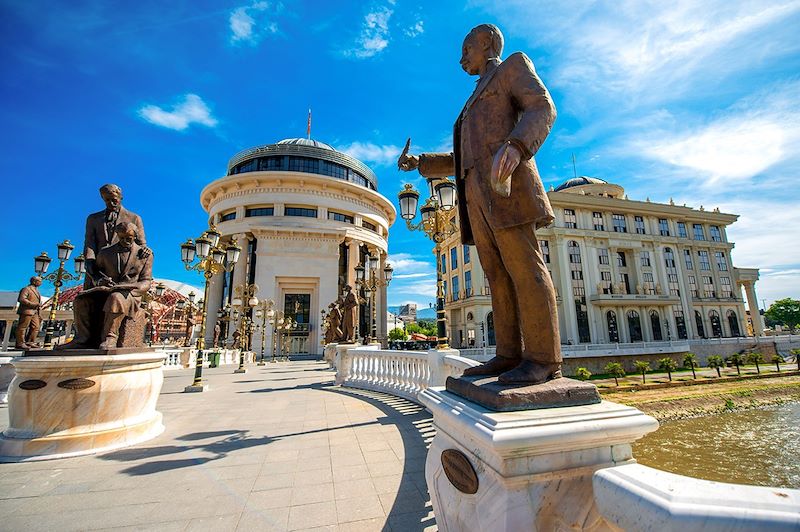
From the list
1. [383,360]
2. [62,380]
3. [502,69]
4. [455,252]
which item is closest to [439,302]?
[383,360]

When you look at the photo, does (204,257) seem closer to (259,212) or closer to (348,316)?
(348,316)

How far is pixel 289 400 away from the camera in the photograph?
764 cm

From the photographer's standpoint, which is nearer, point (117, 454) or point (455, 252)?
point (117, 454)

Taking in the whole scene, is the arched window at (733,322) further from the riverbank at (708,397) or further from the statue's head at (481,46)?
the statue's head at (481,46)

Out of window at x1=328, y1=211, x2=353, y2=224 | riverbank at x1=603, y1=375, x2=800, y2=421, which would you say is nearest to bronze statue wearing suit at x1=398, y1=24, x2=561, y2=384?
riverbank at x1=603, y1=375, x2=800, y2=421

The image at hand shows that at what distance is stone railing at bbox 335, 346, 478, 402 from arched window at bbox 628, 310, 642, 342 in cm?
3904

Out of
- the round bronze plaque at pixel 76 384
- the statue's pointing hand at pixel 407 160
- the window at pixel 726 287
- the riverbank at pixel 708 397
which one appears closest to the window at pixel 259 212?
the round bronze plaque at pixel 76 384

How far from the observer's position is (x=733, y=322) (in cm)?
4288

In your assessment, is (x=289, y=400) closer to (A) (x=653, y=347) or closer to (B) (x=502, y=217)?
(B) (x=502, y=217)

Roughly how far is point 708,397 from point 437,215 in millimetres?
23961

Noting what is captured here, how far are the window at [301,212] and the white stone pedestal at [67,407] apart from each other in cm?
3280

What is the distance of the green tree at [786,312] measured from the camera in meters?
62.2

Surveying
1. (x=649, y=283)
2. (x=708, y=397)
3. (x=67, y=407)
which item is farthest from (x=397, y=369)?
(x=649, y=283)

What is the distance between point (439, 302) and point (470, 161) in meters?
4.49
